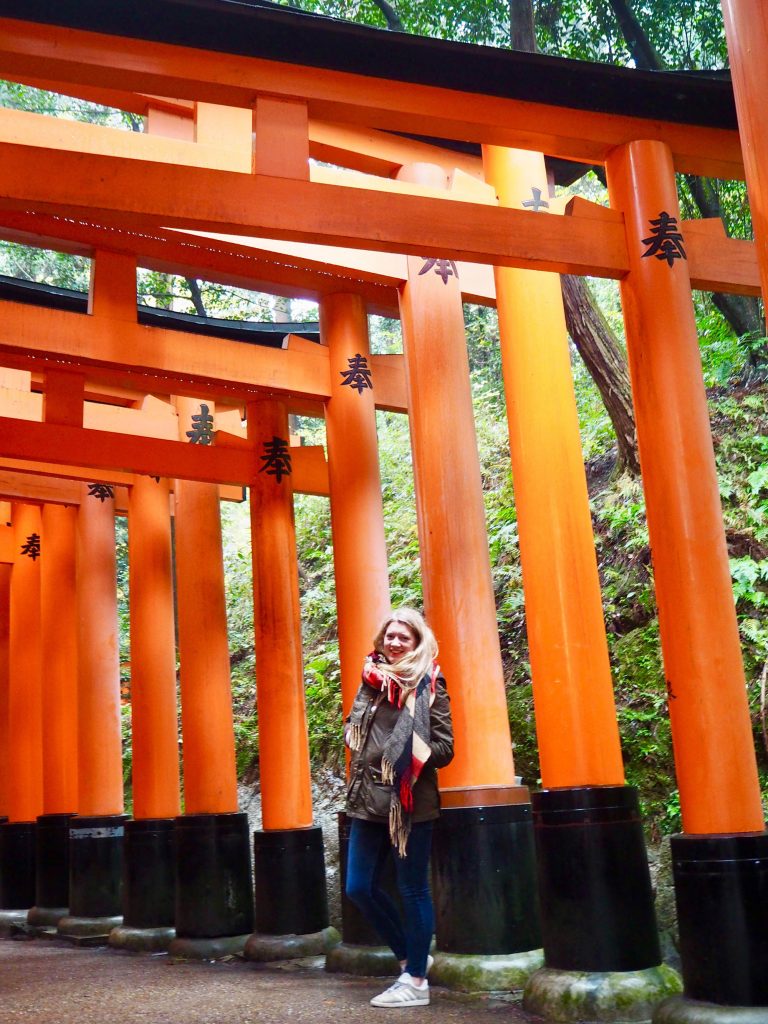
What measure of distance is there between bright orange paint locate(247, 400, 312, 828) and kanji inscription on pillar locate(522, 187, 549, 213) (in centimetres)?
287

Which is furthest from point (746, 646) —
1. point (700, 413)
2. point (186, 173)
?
point (186, 173)

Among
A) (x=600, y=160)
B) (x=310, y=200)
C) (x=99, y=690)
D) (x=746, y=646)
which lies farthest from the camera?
(x=99, y=690)

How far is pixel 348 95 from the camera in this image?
15.8 ft

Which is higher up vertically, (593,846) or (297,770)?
(297,770)

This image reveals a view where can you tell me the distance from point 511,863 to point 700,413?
8.01 ft

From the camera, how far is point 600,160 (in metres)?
5.21

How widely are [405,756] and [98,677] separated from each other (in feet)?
19.5

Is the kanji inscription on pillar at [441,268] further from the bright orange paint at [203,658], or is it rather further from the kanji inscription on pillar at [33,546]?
the kanji inscription on pillar at [33,546]

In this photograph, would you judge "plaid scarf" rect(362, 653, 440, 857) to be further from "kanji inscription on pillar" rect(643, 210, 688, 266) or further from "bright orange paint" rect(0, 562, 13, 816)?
"bright orange paint" rect(0, 562, 13, 816)

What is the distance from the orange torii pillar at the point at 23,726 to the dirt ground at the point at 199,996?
3779 mm

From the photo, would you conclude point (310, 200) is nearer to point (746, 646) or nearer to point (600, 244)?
point (600, 244)

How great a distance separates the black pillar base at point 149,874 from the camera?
8.88 m

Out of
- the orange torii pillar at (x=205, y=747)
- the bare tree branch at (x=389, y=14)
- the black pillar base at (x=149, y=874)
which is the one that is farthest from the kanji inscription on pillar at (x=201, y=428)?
the bare tree branch at (x=389, y=14)

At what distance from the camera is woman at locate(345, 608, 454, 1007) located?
4809mm
